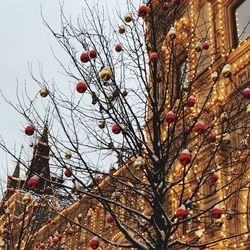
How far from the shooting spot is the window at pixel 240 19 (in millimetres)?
12141

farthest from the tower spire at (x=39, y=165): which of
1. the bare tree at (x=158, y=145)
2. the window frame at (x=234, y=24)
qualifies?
the window frame at (x=234, y=24)

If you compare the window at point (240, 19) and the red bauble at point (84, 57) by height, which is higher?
the window at point (240, 19)

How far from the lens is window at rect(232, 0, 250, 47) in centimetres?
1214

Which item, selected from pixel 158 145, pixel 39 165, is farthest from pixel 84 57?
pixel 39 165

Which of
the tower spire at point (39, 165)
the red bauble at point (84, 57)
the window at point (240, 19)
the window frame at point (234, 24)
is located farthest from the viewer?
the window frame at point (234, 24)

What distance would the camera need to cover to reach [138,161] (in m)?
6.71

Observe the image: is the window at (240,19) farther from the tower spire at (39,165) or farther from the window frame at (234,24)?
the tower spire at (39,165)

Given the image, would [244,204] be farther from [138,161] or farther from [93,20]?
[93,20]

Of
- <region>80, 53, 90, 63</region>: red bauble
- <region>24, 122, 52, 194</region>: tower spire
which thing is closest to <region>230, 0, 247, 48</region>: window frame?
<region>80, 53, 90, 63</region>: red bauble

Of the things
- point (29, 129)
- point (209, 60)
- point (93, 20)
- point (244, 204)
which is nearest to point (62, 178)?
point (29, 129)

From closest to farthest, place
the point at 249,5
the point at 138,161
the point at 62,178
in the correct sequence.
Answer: the point at 138,161 < the point at 62,178 < the point at 249,5

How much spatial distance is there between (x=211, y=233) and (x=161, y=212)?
3583 millimetres

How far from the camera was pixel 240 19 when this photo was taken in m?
12.6

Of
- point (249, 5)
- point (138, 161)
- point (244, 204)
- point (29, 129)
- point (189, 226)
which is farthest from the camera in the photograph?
point (249, 5)
